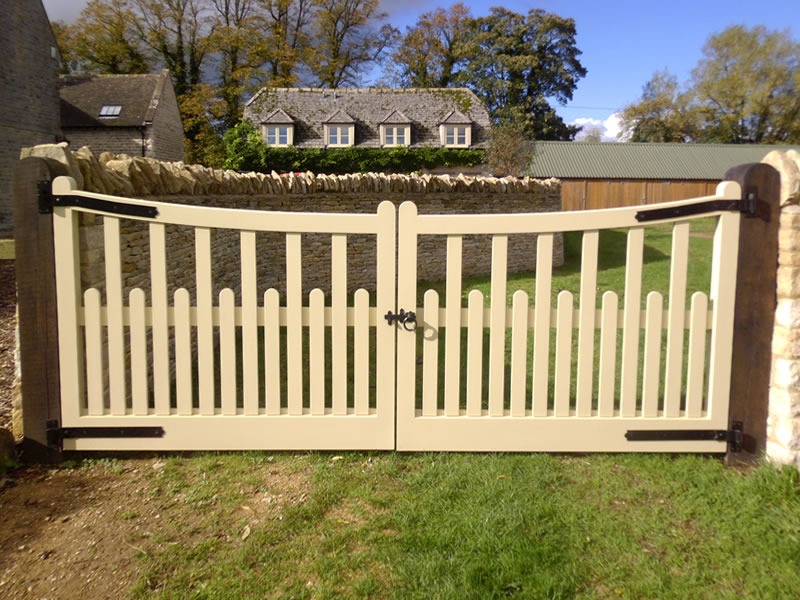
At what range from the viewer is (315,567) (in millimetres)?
2410

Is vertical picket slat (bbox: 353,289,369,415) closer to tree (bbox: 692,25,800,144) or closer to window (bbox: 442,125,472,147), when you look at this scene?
window (bbox: 442,125,472,147)

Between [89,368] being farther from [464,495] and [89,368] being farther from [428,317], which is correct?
[464,495]

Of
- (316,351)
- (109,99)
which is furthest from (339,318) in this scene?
(109,99)

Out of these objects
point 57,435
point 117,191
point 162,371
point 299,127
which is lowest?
point 57,435

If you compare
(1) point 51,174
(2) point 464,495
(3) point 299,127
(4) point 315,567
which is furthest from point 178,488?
(3) point 299,127

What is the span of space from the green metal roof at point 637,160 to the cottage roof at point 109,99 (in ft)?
65.3

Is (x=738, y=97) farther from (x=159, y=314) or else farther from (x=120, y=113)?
(x=159, y=314)

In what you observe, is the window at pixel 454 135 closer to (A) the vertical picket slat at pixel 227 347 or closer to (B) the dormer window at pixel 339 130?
(B) the dormer window at pixel 339 130

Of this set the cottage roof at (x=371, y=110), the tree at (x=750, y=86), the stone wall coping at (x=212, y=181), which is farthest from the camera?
the tree at (x=750, y=86)

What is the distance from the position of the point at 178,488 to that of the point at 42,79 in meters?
25.5

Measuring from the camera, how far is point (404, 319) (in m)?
3.29

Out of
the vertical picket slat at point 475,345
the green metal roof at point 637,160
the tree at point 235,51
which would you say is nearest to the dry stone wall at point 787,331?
the vertical picket slat at point 475,345

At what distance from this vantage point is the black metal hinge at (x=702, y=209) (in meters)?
3.17

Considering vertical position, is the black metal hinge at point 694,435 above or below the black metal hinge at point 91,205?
below
